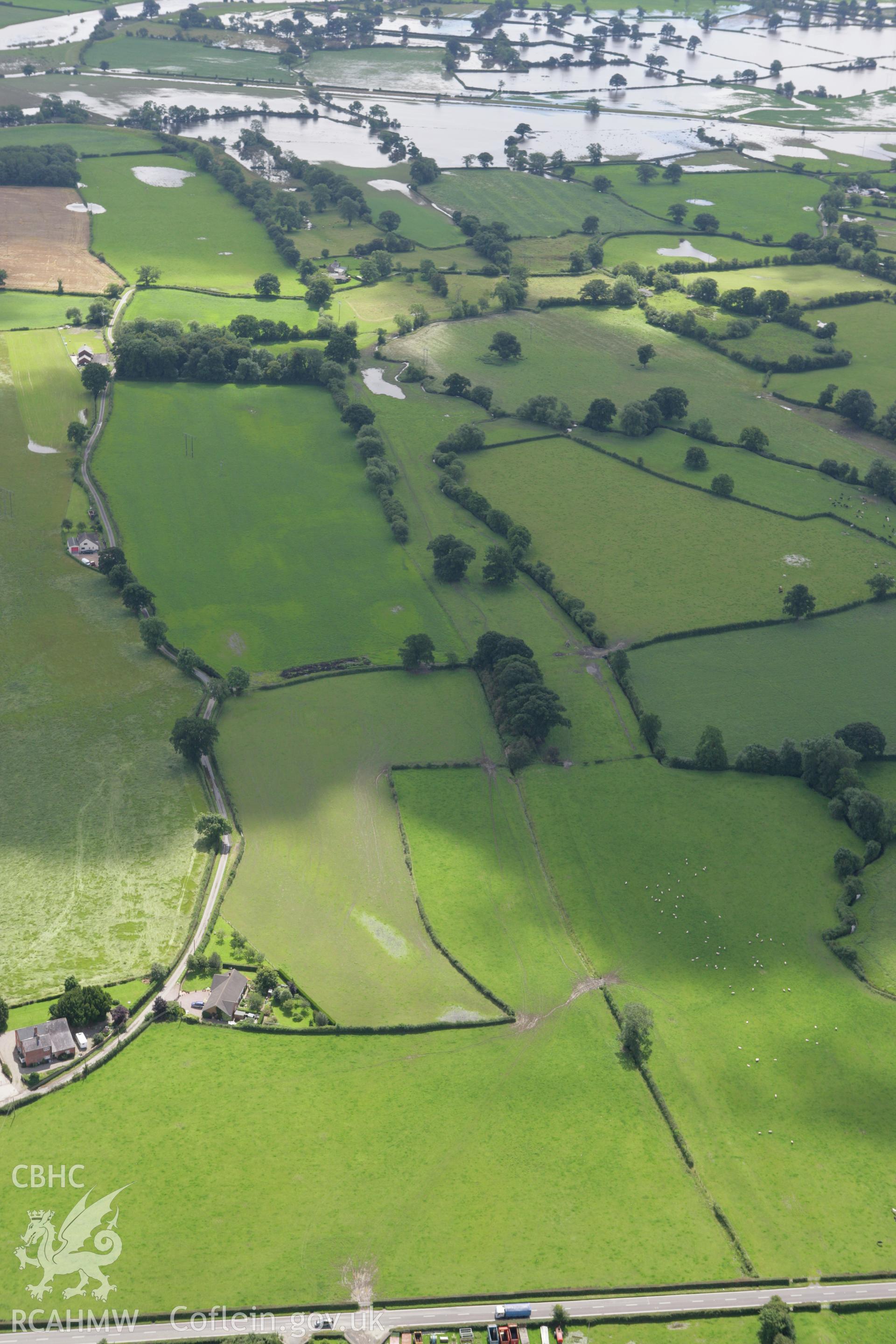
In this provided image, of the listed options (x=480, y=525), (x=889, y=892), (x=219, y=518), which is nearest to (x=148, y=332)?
(x=219, y=518)

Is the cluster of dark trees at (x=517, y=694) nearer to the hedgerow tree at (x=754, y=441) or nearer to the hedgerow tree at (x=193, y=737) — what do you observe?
the hedgerow tree at (x=193, y=737)

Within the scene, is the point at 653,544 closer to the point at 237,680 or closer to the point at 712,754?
the point at 712,754

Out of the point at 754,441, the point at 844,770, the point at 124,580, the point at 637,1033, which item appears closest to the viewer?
the point at 637,1033

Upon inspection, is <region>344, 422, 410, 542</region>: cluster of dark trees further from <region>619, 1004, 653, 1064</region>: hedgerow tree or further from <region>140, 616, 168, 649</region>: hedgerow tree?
<region>619, 1004, 653, 1064</region>: hedgerow tree

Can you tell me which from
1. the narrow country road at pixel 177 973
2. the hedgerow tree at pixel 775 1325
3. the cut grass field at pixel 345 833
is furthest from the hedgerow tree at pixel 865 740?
the narrow country road at pixel 177 973

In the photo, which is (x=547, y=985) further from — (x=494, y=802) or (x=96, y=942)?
(x=96, y=942)

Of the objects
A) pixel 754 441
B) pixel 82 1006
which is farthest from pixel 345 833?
pixel 754 441

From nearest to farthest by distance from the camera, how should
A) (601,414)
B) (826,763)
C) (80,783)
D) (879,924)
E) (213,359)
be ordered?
(879,924) → (80,783) → (826,763) → (601,414) → (213,359)
